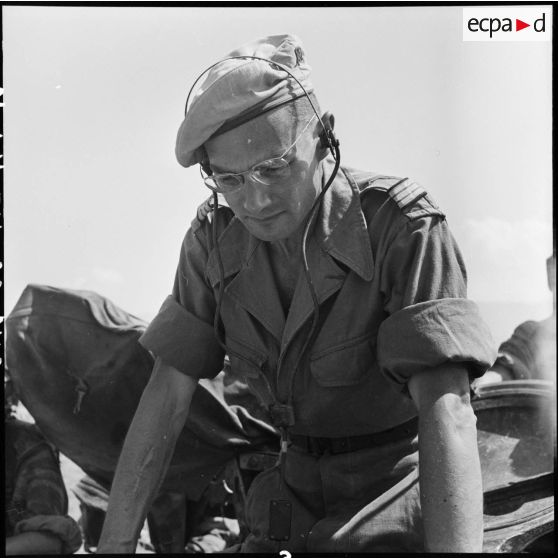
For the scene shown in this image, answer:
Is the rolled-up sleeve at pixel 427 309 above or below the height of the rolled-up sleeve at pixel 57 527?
above

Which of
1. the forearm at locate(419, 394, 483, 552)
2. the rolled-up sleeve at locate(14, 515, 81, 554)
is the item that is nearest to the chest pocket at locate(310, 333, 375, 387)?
the forearm at locate(419, 394, 483, 552)

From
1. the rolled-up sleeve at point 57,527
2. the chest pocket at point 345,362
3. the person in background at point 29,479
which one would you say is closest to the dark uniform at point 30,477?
the person in background at point 29,479

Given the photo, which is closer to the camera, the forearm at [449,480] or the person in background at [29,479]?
the forearm at [449,480]

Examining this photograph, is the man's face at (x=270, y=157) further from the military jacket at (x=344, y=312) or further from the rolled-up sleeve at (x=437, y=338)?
the rolled-up sleeve at (x=437, y=338)

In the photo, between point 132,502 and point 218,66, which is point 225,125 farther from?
point 132,502

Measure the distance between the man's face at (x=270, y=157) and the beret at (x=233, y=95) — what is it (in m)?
0.03

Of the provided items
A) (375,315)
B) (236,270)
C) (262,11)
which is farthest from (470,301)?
(262,11)

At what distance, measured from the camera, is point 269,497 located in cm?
288

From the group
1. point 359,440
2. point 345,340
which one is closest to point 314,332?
point 345,340

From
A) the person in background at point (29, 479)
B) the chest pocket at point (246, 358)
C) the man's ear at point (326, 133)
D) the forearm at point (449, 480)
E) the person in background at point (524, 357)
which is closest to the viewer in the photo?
the forearm at point (449, 480)

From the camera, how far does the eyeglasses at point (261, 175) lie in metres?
2.55

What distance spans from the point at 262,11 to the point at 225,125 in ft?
1.96

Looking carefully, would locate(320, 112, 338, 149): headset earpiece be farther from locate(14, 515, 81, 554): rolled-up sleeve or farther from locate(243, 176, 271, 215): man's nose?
locate(14, 515, 81, 554): rolled-up sleeve

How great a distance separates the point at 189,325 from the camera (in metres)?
2.86
